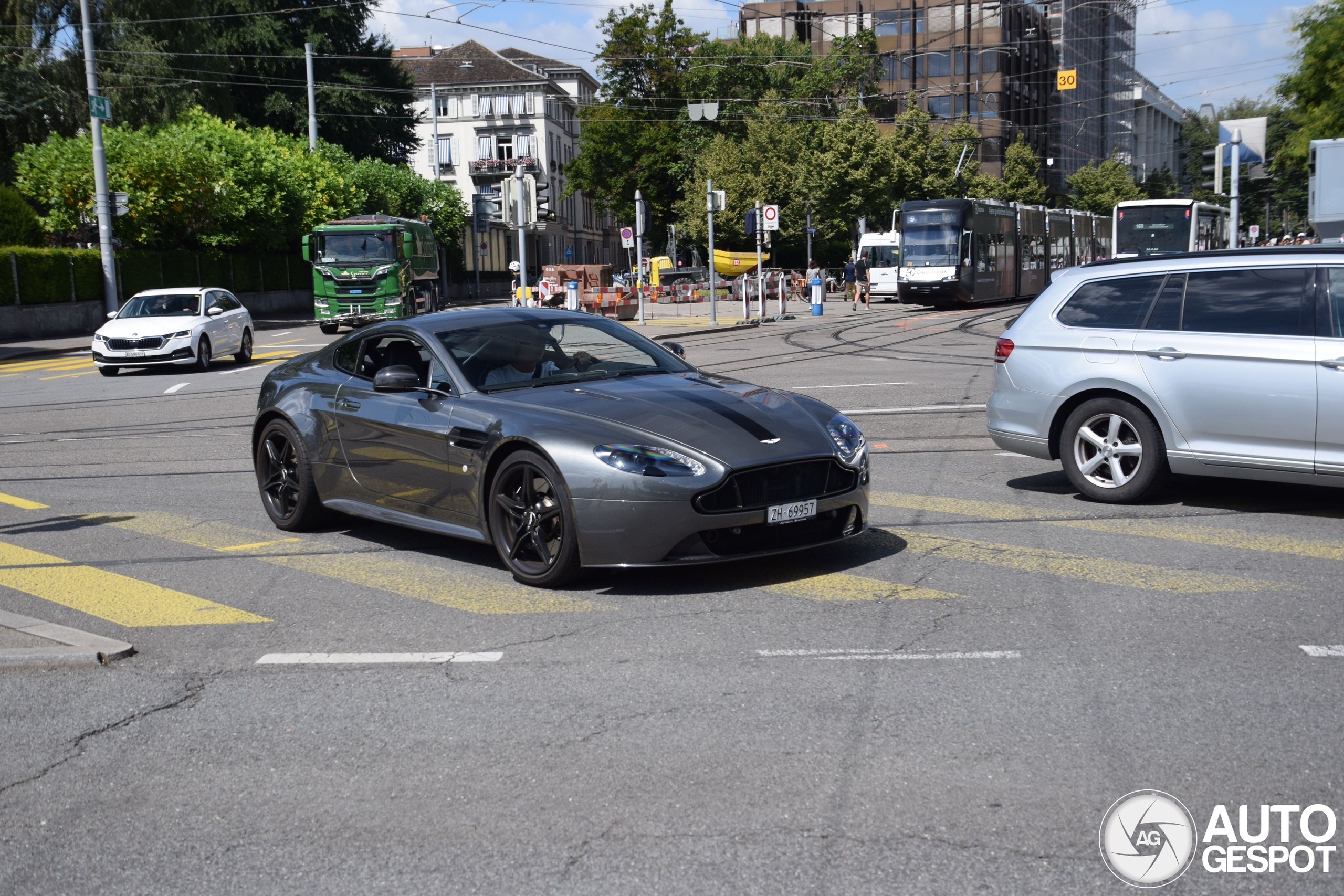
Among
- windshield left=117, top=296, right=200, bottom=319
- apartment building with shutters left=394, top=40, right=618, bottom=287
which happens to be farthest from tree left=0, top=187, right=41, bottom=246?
apartment building with shutters left=394, top=40, right=618, bottom=287

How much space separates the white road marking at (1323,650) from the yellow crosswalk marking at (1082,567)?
0.93m

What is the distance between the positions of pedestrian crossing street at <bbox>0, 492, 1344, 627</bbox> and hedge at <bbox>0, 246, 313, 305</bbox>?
1262 inches

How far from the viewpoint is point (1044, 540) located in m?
7.46

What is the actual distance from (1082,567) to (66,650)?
474cm

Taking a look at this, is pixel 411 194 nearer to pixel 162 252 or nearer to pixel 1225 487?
pixel 162 252

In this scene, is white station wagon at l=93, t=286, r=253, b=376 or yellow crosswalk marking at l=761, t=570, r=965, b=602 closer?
yellow crosswalk marking at l=761, t=570, r=965, b=602

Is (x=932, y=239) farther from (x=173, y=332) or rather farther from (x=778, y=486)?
(x=778, y=486)

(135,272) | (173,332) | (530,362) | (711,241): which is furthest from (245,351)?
(530,362)

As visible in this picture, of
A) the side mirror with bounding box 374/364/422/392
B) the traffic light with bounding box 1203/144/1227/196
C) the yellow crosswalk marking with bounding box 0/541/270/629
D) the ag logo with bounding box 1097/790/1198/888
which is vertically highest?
the traffic light with bounding box 1203/144/1227/196

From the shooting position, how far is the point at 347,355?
8.10 metres

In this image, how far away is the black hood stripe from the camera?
647 centimetres

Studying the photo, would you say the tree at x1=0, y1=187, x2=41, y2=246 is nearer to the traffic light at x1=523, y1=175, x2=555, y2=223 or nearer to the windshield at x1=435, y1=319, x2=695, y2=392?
the traffic light at x1=523, y1=175, x2=555, y2=223

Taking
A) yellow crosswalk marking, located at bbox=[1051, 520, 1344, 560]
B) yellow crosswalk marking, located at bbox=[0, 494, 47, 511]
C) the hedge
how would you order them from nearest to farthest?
yellow crosswalk marking, located at bbox=[1051, 520, 1344, 560]
yellow crosswalk marking, located at bbox=[0, 494, 47, 511]
the hedge

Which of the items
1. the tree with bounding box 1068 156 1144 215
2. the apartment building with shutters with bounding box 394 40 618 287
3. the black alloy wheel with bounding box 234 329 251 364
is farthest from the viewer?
the tree with bounding box 1068 156 1144 215
